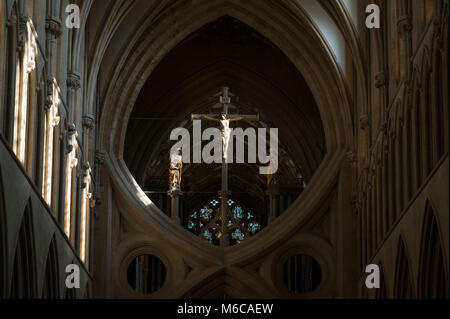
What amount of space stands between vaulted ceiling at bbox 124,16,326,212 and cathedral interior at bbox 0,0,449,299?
0.05 metres

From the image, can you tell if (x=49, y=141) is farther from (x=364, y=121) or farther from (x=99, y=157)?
(x=364, y=121)

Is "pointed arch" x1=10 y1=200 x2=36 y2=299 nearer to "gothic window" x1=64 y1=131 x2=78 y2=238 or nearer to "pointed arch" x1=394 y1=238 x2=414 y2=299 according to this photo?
"gothic window" x1=64 y1=131 x2=78 y2=238

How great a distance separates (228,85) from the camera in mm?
33625

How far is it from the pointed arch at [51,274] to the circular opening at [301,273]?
1307 cm

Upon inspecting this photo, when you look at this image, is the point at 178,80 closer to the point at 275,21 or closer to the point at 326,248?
the point at 275,21

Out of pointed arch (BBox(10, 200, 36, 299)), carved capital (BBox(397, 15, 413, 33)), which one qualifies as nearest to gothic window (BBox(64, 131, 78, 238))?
pointed arch (BBox(10, 200, 36, 299))

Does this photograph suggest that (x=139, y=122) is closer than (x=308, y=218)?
No

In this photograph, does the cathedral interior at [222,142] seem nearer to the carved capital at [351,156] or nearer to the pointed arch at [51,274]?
the pointed arch at [51,274]

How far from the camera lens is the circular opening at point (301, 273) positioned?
33.1 meters

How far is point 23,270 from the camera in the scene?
17656 millimetres

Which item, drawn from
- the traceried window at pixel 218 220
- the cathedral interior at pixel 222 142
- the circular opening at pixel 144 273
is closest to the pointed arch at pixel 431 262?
the cathedral interior at pixel 222 142

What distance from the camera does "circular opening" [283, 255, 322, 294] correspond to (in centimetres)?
3309
